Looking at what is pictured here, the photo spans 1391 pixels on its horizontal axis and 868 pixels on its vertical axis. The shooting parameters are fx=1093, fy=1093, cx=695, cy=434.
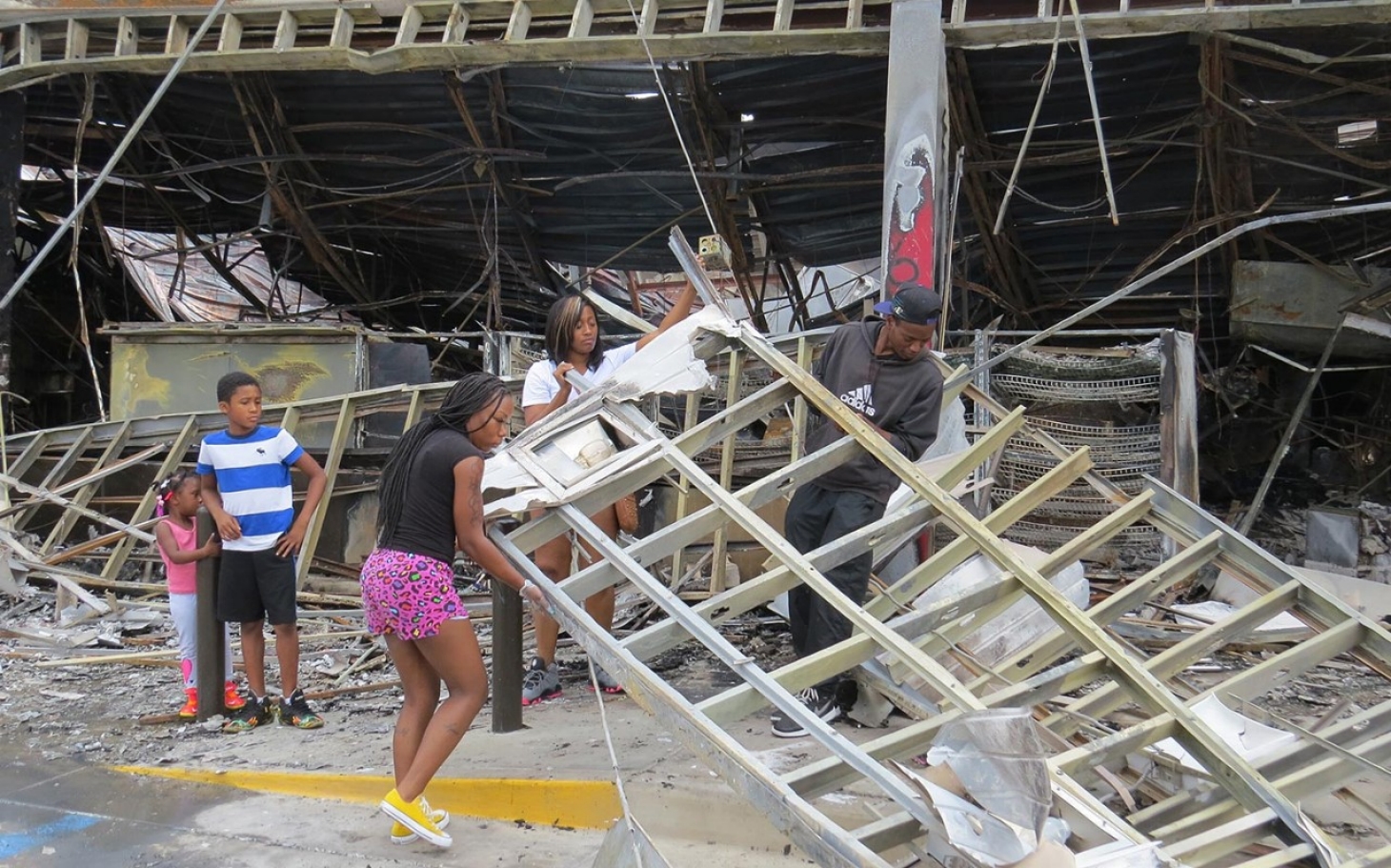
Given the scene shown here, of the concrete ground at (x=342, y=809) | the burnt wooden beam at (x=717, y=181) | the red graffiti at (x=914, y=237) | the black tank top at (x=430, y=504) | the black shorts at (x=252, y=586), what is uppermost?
the burnt wooden beam at (x=717, y=181)

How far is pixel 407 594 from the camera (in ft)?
11.2

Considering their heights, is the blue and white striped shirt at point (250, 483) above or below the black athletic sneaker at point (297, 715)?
above

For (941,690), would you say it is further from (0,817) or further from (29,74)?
(29,74)

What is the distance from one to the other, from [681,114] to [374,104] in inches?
104

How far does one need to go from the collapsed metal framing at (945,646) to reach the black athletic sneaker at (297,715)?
180 cm

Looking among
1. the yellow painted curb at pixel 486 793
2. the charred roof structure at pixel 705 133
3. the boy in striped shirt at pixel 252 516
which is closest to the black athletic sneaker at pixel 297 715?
the boy in striped shirt at pixel 252 516

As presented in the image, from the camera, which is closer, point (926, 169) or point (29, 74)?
point (926, 169)

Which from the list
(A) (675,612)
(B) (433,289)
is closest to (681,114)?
(B) (433,289)

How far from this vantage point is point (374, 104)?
358 inches

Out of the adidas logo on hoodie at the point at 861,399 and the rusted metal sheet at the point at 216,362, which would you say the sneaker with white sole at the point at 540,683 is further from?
the rusted metal sheet at the point at 216,362

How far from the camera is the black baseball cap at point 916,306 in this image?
4066 mm

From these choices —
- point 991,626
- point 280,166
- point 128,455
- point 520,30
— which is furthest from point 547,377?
point 280,166

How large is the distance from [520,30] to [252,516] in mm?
3981

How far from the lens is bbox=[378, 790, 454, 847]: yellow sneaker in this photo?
11.3 feet
